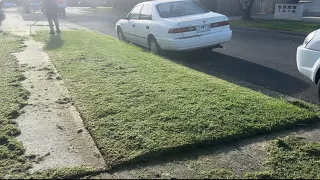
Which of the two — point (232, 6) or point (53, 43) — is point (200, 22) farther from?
point (232, 6)

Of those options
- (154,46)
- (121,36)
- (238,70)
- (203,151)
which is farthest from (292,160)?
(121,36)

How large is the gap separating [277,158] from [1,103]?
4005 mm

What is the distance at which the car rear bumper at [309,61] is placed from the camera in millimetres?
4617

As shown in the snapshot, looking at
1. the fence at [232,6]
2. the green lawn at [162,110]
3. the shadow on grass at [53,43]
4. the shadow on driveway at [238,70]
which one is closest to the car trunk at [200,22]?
the shadow on driveway at [238,70]

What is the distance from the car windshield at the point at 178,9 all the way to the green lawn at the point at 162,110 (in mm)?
2229

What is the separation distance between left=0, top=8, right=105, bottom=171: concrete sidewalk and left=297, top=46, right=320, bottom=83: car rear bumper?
3.32m

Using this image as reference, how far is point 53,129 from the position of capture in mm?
4043

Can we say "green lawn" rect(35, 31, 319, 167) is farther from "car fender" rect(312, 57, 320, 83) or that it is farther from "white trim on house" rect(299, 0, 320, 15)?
"white trim on house" rect(299, 0, 320, 15)

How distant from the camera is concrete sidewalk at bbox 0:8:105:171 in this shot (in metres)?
3.32

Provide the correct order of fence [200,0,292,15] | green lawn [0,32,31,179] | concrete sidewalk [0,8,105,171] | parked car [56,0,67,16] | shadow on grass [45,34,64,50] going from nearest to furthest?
green lawn [0,32,31,179], concrete sidewalk [0,8,105,171], shadow on grass [45,34,64,50], fence [200,0,292,15], parked car [56,0,67,16]

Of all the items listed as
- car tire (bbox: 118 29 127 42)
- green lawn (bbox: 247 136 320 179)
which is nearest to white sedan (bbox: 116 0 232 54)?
car tire (bbox: 118 29 127 42)

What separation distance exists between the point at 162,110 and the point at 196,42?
3.78m

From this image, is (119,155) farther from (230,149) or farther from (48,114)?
(48,114)

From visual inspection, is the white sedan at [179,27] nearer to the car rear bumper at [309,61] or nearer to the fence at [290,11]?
the car rear bumper at [309,61]
